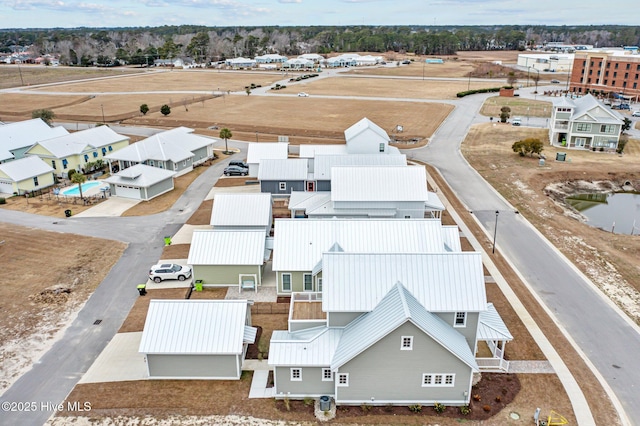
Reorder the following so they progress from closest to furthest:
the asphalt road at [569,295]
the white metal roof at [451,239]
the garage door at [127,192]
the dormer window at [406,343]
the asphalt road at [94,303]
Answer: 1. the dormer window at [406,343]
2. the asphalt road at [94,303]
3. the asphalt road at [569,295]
4. the white metal roof at [451,239]
5. the garage door at [127,192]

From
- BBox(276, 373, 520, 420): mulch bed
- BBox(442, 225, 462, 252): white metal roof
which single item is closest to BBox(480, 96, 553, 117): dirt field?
BBox(442, 225, 462, 252): white metal roof

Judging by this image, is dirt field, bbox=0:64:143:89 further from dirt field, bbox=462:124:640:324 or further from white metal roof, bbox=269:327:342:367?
white metal roof, bbox=269:327:342:367

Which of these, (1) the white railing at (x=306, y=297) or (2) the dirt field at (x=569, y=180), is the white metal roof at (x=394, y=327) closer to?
(1) the white railing at (x=306, y=297)

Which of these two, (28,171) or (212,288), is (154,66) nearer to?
(28,171)

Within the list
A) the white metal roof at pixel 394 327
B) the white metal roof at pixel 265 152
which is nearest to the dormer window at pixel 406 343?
the white metal roof at pixel 394 327

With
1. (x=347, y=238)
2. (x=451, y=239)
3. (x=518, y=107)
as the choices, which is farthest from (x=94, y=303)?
(x=518, y=107)

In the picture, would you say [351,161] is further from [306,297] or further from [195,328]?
[195,328]
